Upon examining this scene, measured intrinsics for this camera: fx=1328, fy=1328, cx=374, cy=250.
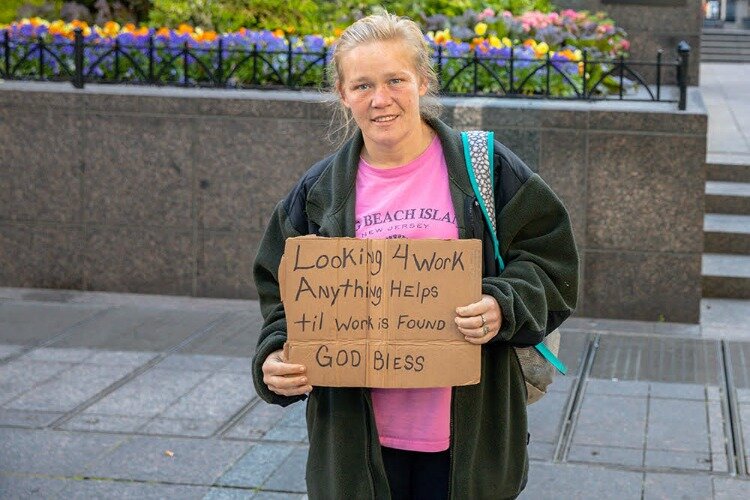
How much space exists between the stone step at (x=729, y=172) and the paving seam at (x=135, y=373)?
3.84 metres

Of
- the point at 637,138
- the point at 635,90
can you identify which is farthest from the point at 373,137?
the point at 635,90

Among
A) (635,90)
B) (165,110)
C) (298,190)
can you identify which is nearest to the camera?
(298,190)

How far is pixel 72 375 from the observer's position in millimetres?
6867

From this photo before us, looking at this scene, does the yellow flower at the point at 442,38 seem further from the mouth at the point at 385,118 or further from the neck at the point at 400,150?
the mouth at the point at 385,118

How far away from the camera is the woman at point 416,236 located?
315 cm

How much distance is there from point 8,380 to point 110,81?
277 cm

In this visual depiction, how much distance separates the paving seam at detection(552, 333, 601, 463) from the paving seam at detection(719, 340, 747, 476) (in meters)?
0.67

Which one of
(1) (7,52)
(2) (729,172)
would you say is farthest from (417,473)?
(2) (729,172)

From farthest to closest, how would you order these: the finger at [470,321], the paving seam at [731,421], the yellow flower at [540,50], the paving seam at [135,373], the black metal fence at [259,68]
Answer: the yellow flower at [540,50]
the black metal fence at [259,68]
the paving seam at [135,373]
the paving seam at [731,421]
the finger at [470,321]

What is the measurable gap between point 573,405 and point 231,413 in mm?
1624

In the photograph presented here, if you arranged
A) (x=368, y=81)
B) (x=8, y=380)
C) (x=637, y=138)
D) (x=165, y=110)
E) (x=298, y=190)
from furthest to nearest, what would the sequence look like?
(x=165, y=110), (x=637, y=138), (x=8, y=380), (x=298, y=190), (x=368, y=81)

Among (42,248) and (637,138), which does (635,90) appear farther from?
(42,248)

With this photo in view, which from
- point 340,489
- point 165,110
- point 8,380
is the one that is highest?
point 165,110

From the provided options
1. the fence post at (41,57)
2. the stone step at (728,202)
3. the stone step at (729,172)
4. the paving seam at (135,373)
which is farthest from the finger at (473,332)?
the stone step at (729,172)
